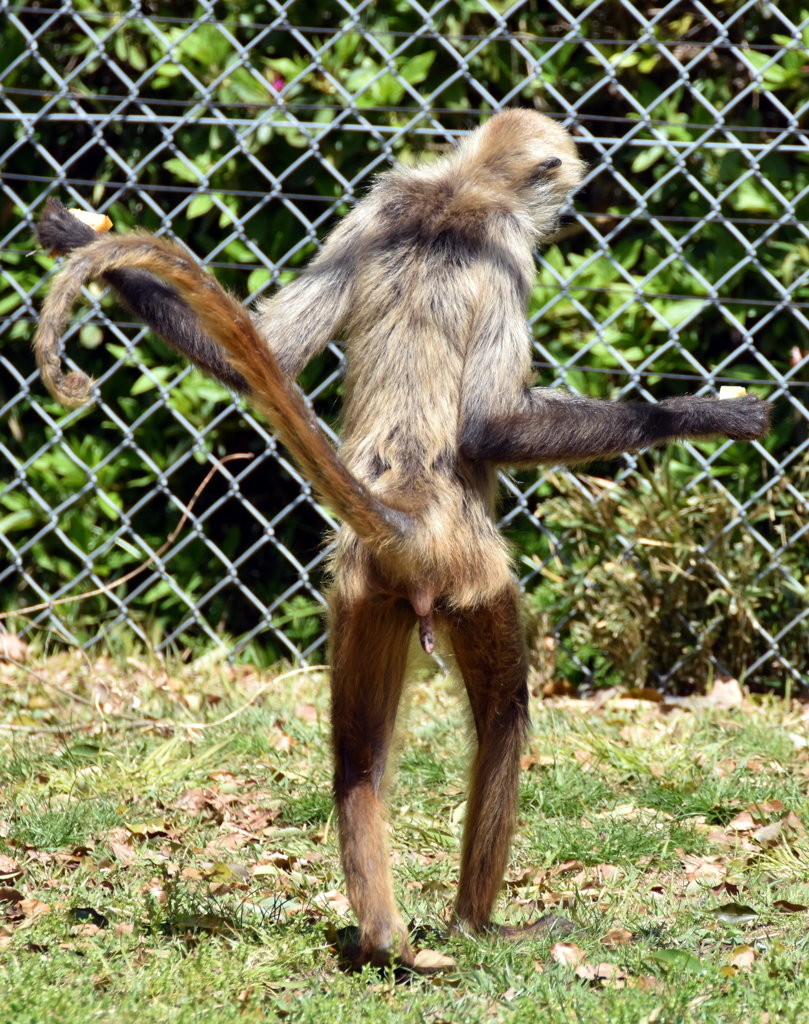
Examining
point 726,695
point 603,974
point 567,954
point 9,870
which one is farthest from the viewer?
point 726,695

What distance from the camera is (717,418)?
3.12 metres

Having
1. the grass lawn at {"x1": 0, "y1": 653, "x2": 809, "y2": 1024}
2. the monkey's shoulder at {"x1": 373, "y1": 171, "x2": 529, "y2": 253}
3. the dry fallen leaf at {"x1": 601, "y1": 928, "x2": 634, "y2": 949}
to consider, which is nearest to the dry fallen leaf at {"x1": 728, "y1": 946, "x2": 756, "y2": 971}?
the grass lawn at {"x1": 0, "y1": 653, "x2": 809, "y2": 1024}

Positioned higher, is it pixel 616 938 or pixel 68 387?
pixel 68 387

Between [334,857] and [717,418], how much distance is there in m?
1.64

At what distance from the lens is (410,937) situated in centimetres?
321

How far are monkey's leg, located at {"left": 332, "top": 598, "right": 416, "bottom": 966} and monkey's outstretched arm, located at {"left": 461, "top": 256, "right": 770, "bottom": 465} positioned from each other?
0.45 meters

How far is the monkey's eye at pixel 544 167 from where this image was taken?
11.4ft

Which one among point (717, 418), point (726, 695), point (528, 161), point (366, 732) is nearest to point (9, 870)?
point (366, 732)

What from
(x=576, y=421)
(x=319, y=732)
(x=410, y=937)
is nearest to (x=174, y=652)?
(x=319, y=732)

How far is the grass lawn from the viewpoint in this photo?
273cm

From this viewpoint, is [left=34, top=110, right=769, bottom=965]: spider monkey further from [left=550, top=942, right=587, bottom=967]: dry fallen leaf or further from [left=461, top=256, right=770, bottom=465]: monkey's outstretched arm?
[left=550, top=942, right=587, bottom=967]: dry fallen leaf

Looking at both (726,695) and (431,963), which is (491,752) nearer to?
(431,963)

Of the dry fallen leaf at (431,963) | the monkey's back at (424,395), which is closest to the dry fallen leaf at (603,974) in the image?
the dry fallen leaf at (431,963)

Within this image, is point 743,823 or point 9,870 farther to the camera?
point 743,823
